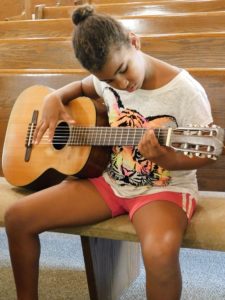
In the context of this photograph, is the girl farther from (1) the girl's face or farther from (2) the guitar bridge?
(2) the guitar bridge

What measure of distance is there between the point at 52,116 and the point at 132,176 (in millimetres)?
328

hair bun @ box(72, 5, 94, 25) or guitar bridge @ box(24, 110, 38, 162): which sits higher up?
hair bun @ box(72, 5, 94, 25)

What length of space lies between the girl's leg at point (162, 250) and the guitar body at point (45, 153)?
259mm

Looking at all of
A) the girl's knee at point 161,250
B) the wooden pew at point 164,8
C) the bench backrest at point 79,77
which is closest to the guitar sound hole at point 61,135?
the bench backrest at point 79,77

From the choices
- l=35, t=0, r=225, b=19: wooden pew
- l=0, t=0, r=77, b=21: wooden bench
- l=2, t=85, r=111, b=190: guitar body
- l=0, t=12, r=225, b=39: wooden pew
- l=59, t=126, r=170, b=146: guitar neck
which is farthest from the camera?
l=0, t=0, r=77, b=21: wooden bench

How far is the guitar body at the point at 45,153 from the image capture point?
1.30 metres

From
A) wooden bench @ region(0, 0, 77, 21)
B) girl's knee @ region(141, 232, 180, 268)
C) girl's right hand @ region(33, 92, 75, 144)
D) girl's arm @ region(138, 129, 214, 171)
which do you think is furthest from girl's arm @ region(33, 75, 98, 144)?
wooden bench @ region(0, 0, 77, 21)

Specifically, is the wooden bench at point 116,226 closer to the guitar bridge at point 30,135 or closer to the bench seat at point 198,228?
the bench seat at point 198,228

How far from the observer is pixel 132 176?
1256 mm

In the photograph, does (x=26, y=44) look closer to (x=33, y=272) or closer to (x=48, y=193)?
(x=48, y=193)

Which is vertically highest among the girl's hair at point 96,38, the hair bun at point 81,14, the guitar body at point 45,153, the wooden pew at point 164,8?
the hair bun at point 81,14

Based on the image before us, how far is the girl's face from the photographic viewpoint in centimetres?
108

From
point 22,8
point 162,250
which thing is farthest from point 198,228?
point 22,8

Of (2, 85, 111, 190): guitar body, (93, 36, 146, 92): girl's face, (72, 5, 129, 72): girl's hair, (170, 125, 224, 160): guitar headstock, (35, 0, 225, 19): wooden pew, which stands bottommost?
(2, 85, 111, 190): guitar body
